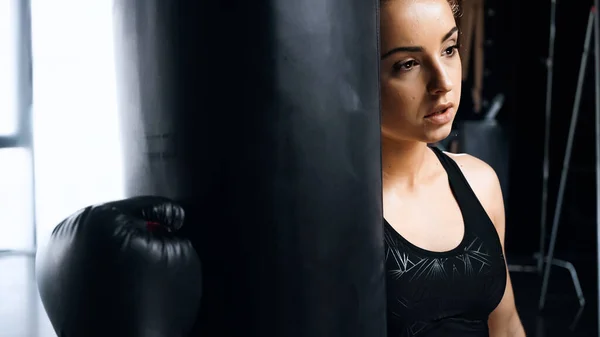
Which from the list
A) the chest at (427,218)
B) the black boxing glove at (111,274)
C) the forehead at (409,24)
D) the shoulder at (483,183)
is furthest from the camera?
the shoulder at (483,183)

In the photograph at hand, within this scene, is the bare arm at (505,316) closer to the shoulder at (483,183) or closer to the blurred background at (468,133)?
the shoulder at (483,183)

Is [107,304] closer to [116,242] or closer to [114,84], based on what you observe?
[116,242]

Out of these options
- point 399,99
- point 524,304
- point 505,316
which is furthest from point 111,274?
point 524,304

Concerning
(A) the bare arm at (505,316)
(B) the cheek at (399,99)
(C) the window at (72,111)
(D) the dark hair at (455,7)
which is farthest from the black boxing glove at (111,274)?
(A) the bare arm at (505,316)

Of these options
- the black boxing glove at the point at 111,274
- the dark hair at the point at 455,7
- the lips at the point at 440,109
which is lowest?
the black boxing glove at the point at 111,274

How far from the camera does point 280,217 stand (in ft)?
1.50

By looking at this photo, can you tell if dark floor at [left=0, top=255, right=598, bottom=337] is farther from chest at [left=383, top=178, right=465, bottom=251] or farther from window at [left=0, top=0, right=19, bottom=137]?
chest at [left=383, top=178, right=465, bottom=251]

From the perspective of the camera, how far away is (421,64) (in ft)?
2.09

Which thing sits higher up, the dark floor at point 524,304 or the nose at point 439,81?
the nose at point 439,81

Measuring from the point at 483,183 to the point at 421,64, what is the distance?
0.30 m

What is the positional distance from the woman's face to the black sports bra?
0.45 ft

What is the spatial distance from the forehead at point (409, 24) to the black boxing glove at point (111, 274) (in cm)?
32

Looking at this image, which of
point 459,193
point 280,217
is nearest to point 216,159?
point 280,217

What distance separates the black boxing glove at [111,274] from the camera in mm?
388
